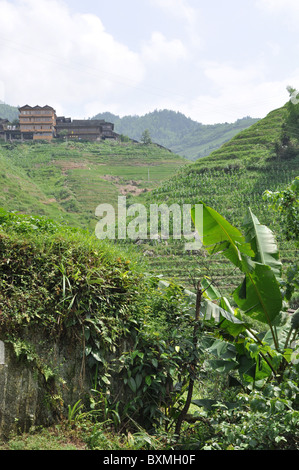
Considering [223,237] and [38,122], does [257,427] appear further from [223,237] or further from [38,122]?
[38,122]

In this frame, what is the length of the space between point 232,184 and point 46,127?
3479cm

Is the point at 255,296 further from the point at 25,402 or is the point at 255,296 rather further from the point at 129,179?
the point at 129,179

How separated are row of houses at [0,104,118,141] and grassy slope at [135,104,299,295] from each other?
77.8 ft

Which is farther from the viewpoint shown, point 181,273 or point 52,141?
point 52,141

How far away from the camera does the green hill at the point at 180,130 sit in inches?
5536

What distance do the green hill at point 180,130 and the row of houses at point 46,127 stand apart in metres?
66.1

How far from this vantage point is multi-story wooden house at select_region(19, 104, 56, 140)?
58.6 metres

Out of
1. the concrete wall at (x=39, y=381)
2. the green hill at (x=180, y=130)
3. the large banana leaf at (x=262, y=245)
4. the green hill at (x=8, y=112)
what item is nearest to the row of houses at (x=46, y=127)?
the large banana leaf at (x=262, y=245)

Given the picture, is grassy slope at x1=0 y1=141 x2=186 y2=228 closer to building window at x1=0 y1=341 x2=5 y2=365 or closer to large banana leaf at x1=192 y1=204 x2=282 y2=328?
large banana leaf at x1=192 y1=204 x2=282 y2=328

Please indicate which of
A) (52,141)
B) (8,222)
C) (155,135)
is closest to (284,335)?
(8,222)

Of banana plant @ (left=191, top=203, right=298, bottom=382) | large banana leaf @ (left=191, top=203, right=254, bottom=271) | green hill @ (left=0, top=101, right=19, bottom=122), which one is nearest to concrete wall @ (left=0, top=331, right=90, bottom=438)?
banana plant @ (left=191, top=203, right=298, bottom=382)

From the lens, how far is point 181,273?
22203 mm

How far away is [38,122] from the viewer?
197 feet

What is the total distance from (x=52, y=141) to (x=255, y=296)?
5999cm
